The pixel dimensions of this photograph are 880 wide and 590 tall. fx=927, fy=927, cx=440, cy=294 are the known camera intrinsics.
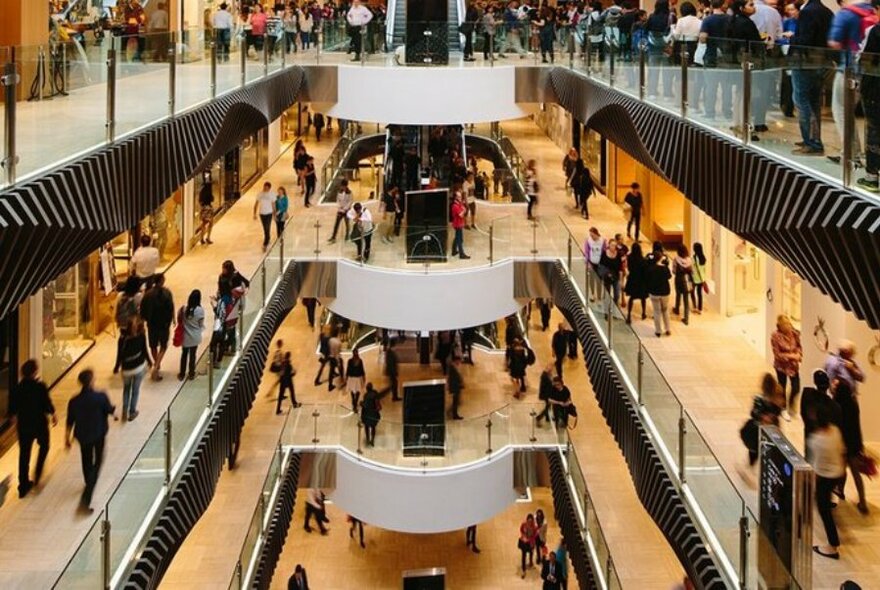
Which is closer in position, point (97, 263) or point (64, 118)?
point (64, 118)

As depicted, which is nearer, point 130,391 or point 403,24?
point 130,391

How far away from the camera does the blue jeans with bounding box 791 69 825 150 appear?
723cm

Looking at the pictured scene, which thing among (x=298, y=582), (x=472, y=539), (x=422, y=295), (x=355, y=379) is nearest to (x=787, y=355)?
(x=298, y=582)

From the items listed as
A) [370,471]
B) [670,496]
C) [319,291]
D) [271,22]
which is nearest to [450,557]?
[370,471]

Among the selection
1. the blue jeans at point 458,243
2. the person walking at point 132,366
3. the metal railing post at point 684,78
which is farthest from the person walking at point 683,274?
the person walking at point 132,366

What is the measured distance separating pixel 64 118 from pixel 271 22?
1328 cm

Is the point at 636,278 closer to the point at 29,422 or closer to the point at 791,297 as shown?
the point at 791,297

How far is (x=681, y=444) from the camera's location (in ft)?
30.8

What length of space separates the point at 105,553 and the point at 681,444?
18.2ft

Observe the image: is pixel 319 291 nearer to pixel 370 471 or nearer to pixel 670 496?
pixel 370 471

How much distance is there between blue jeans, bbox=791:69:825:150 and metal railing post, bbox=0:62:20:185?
5950mm

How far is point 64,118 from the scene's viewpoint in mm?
7727

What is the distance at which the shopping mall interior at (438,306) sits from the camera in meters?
7.17

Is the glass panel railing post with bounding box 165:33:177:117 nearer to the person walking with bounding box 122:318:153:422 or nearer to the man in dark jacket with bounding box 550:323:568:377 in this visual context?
the person walking with bounding box 122:318:153:422
